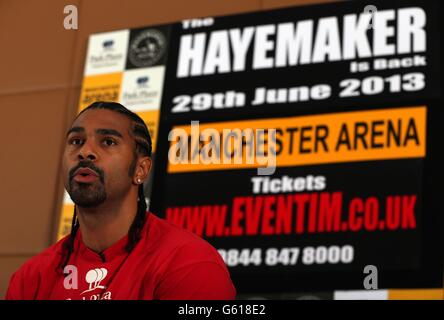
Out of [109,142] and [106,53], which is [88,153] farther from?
[106,53]

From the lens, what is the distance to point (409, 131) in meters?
3.71

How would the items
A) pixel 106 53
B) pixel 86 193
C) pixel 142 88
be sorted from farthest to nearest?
pixel 106 53 < pixel 142 88 < pixel 86 193

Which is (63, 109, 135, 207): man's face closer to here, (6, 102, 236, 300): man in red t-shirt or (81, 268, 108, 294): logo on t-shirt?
(6, 102, 236, 300): man in red t-shirt

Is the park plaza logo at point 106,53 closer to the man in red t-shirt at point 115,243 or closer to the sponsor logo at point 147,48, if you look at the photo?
the sponsor logo at point 147,48

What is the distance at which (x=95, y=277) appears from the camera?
1546 mm

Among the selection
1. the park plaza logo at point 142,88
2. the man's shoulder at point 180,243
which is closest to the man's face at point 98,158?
the man's shoulder at point 180,243

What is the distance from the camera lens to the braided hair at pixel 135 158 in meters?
1.53

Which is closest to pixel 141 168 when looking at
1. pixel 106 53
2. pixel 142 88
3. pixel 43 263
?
pixel 43 263

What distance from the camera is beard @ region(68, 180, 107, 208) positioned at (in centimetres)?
146

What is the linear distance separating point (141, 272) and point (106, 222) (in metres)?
0.13

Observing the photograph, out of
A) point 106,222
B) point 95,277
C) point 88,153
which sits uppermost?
point 88,153

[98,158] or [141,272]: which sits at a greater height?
[98,158]
